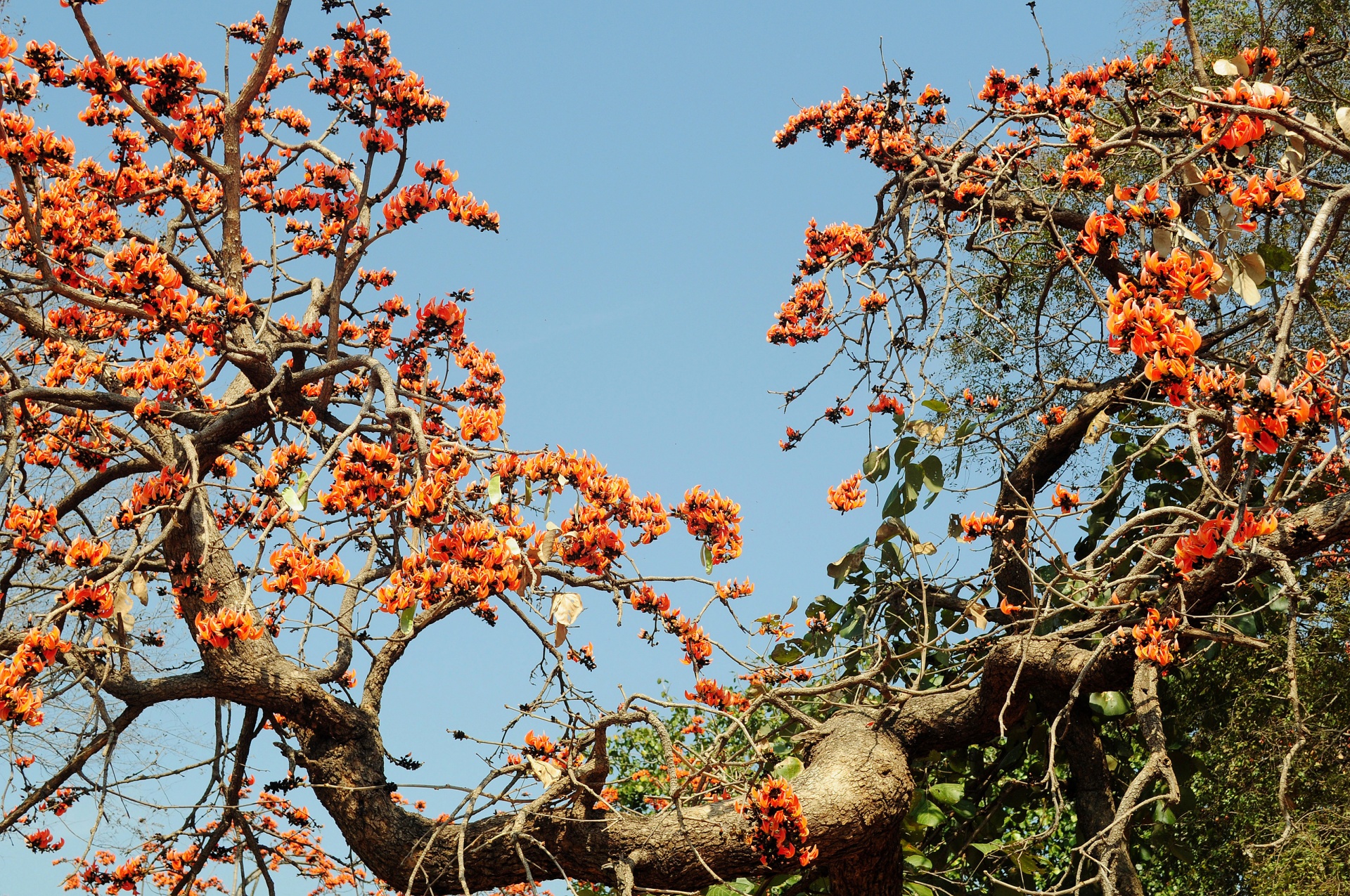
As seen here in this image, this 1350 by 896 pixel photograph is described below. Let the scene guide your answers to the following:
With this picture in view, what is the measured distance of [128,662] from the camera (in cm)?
426

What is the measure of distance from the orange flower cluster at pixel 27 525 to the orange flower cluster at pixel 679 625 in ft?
6.65

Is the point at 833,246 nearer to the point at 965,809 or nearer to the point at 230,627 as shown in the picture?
the point at 965,809

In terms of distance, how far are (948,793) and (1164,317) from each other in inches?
93.4

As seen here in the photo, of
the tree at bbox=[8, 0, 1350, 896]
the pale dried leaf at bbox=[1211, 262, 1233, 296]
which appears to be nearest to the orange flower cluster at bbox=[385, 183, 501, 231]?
the tree at bbox=[8, 0, 1350, 896]

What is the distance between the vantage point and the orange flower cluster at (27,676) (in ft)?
9.94

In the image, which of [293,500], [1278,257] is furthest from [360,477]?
[1278,257]

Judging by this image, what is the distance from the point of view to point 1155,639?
326 centimetres

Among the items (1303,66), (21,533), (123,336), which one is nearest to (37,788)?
(21,533)

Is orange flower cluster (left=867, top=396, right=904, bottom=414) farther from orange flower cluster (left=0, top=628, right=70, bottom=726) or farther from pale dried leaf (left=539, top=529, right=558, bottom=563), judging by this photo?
orange flower cluster (left=0, top=628, right=70, bottom=726)

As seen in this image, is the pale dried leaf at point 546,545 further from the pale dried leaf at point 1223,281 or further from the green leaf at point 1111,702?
the green leaf at point 1111,702

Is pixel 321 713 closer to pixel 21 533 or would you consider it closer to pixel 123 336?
pixel 21 533

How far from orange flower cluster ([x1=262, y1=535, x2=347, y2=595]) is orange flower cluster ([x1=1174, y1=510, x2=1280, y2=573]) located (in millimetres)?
2418

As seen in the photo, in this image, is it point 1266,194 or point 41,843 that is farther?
point 41,843

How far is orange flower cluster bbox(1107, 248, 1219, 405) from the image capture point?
2.29m
